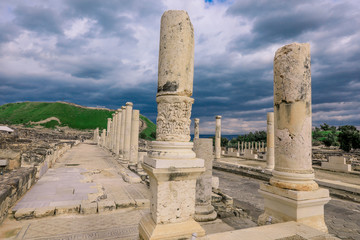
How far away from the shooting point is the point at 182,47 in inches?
137

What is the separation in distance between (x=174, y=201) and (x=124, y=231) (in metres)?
2.50

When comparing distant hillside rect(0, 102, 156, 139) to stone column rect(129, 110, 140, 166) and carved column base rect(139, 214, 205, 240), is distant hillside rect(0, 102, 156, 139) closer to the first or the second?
stone column rect(129, 110, 140, 166)

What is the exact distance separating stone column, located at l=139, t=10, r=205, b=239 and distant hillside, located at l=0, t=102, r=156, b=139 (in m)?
85.4

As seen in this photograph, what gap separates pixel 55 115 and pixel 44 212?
12440 cm

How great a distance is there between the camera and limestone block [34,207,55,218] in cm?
528

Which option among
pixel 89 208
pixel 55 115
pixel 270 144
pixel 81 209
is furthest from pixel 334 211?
pixel 55 115

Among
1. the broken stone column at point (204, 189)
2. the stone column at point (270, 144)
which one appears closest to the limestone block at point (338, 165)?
the stone column at point (270, 144)

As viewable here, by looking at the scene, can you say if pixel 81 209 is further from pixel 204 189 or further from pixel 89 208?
pixel 204 189

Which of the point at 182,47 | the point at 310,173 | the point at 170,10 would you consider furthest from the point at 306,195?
the point at 170,10

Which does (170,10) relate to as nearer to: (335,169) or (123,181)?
(123,181)

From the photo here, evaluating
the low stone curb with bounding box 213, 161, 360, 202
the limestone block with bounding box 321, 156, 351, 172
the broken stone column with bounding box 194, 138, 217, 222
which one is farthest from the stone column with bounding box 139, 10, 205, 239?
the limestone block with bounding box 321, 156, 351, 172

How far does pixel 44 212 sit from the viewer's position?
5355 millimetres

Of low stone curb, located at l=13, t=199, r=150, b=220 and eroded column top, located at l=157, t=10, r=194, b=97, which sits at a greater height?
eroded column top, located at l=157, t=10, r=194, b=97

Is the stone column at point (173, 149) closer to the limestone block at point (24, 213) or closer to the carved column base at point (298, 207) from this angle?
the carved column base at point (298, 207)
